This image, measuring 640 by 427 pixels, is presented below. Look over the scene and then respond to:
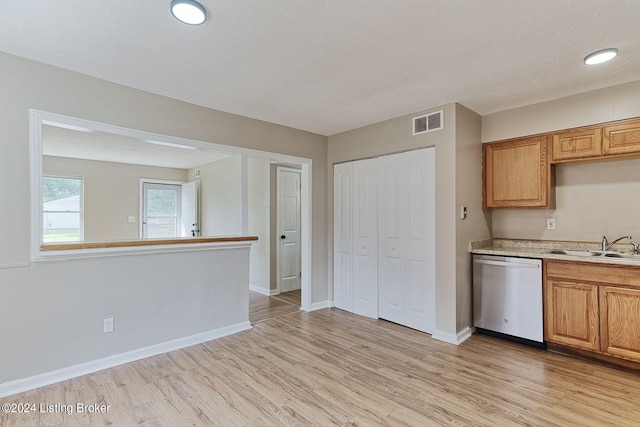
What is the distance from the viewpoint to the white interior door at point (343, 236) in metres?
4.33

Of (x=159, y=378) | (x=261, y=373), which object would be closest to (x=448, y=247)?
(x=261, y=373)

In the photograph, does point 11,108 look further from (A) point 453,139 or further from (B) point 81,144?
(A) point 453,139

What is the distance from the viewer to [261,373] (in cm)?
262

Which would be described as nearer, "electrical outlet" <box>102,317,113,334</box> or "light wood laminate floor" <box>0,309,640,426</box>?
"light wood laminate floor" <box>0,309,640,426</box>

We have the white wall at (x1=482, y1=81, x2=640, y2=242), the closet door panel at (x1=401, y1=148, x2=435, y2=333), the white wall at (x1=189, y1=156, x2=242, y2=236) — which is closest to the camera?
the white wall at (x1=482, y1=81, x2=640, y2=242)

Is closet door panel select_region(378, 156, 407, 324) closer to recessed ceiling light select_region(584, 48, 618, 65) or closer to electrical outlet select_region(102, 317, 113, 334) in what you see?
recessed ceiling light select_region(584, 48, 618, 65)

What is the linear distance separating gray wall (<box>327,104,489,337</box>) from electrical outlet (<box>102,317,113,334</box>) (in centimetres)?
314

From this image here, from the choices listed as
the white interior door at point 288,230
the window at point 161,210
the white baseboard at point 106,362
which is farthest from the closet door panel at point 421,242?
the window at point 161,210

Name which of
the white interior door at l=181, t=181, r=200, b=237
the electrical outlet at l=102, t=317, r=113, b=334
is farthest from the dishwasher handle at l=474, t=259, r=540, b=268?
the white interior door at l=181, t=181, r=200, b=237

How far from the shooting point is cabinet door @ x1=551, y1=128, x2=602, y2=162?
294 centimetres

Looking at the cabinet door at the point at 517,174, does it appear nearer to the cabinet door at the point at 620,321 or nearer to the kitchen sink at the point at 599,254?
the kitchen sink at the point at 599,254

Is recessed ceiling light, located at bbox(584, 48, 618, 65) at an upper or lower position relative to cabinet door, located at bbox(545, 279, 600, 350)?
upper

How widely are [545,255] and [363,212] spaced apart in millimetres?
1999

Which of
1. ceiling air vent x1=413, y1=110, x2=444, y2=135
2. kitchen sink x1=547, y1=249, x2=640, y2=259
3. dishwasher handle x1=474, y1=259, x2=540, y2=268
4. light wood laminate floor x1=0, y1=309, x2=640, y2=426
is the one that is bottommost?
light wood laminate floor x1=0, y1=309, x2=640, y2=426
